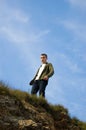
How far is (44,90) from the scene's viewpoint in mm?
14578

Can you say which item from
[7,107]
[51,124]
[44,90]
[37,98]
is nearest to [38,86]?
[44,90]

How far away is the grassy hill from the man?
116cm

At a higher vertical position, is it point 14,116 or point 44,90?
point 44,90

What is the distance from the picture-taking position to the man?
14625 mm

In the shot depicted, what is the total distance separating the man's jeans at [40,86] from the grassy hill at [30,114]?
35.5 inches

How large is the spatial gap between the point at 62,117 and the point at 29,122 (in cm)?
250

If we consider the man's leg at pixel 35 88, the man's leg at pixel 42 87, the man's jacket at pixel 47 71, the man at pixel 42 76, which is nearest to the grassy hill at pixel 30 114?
the man's leg at pixel 42 87

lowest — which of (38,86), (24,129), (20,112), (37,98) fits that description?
(24,129)

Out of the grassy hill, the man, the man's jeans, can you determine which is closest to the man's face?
the man

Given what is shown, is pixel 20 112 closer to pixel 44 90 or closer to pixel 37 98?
pixel 37 98

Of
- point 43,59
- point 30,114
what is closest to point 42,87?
point 43,59

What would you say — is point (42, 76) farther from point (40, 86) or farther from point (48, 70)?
point (40, 86)

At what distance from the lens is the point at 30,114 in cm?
1203

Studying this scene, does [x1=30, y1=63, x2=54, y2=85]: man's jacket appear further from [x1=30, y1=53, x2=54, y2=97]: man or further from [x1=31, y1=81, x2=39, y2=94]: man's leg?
[x1=31, y1=81, x2=39, y2=94]: man's leg
